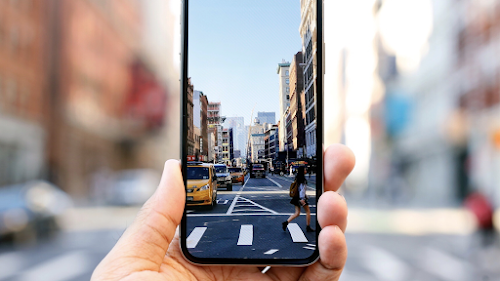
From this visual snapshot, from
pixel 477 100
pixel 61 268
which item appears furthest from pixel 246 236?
pixel 477 100

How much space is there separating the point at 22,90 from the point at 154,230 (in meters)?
19.2

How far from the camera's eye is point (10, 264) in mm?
5660

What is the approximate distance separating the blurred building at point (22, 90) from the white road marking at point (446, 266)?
16284mm

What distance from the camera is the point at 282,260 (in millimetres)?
1482

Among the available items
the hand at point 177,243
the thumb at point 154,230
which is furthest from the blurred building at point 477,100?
the thumb at point 154,230

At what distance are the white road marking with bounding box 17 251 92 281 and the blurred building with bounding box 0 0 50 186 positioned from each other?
9.77 m

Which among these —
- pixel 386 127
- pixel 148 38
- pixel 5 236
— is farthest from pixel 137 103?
pixel 386 127

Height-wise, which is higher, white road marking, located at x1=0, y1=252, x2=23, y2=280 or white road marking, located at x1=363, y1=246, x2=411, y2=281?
white road marking, located at x1=363, y1=246, x2=411, y2=281

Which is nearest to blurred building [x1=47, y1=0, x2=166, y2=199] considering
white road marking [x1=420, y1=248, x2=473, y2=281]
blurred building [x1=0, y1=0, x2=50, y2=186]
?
blurred building [x1=0, y1=0, x2=50, y2=186]

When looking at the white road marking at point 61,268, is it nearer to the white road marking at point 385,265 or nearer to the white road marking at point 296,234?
the white road marking at point 296,234

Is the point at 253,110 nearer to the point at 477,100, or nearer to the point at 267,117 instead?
the point at 267,117

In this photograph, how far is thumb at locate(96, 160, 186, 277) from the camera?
1255mm

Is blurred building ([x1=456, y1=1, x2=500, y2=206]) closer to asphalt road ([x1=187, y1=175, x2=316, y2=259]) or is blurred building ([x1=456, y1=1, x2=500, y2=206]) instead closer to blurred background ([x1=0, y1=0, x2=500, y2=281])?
blurred background ([x1=0, y1=0, x2=500, y2=281])

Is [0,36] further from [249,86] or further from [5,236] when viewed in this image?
[249,86]
